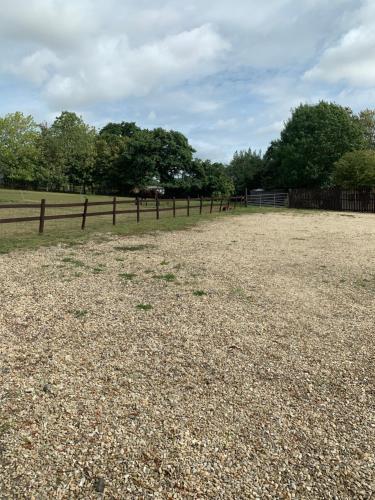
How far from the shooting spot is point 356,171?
28812mm

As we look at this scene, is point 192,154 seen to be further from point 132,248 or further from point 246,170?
point 132,248

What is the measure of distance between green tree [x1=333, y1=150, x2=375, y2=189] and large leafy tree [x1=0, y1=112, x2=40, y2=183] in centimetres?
3056

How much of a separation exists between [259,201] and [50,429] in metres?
36.7

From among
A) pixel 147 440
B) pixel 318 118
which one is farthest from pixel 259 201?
pixel 147 440

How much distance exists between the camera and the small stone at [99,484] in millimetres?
2186

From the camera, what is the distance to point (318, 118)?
42.5 metres

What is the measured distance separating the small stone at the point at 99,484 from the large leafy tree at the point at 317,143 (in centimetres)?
4221

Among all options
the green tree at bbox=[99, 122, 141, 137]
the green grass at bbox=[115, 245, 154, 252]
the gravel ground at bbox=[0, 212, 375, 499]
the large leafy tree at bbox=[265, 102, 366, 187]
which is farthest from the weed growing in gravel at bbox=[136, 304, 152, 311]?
the green tree at bbox=[99, 122, 141, 137]

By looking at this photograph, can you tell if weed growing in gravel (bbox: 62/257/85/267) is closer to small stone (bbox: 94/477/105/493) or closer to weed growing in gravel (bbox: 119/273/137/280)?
weed growing in gravel (bbox: 119/273/137/280)

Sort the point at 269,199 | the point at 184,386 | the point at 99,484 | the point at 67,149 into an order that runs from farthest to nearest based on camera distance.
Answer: the point at 67,149 → the point at 269,199 → the point at 184,386 → the point at 99,484

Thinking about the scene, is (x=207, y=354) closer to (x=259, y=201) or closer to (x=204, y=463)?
(x=204, y=463)

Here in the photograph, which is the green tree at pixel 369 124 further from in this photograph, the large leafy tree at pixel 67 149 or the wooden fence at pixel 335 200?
the large leafy tree at pixel 67 149

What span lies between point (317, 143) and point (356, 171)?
13790mm

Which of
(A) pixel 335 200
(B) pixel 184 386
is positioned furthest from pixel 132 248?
(A) pixel 335 200
